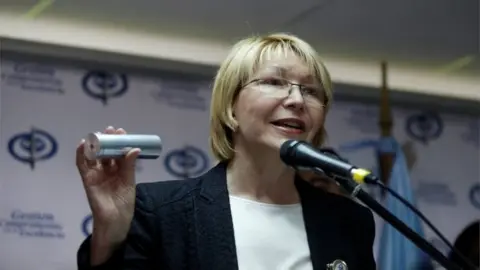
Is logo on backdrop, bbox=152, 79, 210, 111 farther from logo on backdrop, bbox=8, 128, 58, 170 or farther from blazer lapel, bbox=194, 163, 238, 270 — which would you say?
blazer lapel, bbox=194, 163, 238, 270

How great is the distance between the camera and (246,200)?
52.6 inches

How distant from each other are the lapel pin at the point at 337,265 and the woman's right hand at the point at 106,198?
14.0 inches

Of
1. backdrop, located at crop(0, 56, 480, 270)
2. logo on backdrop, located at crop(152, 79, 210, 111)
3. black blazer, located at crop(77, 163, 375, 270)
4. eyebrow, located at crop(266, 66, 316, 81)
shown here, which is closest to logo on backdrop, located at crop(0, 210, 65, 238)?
backdrop, located at crop(0, 56, 480, 270)

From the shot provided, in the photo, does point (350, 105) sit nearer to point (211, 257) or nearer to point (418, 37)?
point (418, 37)

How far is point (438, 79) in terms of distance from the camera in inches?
129

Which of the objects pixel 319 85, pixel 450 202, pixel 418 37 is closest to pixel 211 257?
pixel 319 85

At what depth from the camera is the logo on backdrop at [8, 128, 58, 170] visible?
254 centimetres

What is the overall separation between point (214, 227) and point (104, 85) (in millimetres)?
1609

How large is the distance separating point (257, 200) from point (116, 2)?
1.42 metres

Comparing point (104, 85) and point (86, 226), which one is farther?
point (104, 85)

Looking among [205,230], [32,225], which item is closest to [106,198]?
[205,230]

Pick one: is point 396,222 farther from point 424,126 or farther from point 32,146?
point 424,126

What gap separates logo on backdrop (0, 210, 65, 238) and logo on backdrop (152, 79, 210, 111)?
0.62 meters

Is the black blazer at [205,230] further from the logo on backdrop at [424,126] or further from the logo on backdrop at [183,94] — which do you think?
the logo on backdrop at [424,126]
